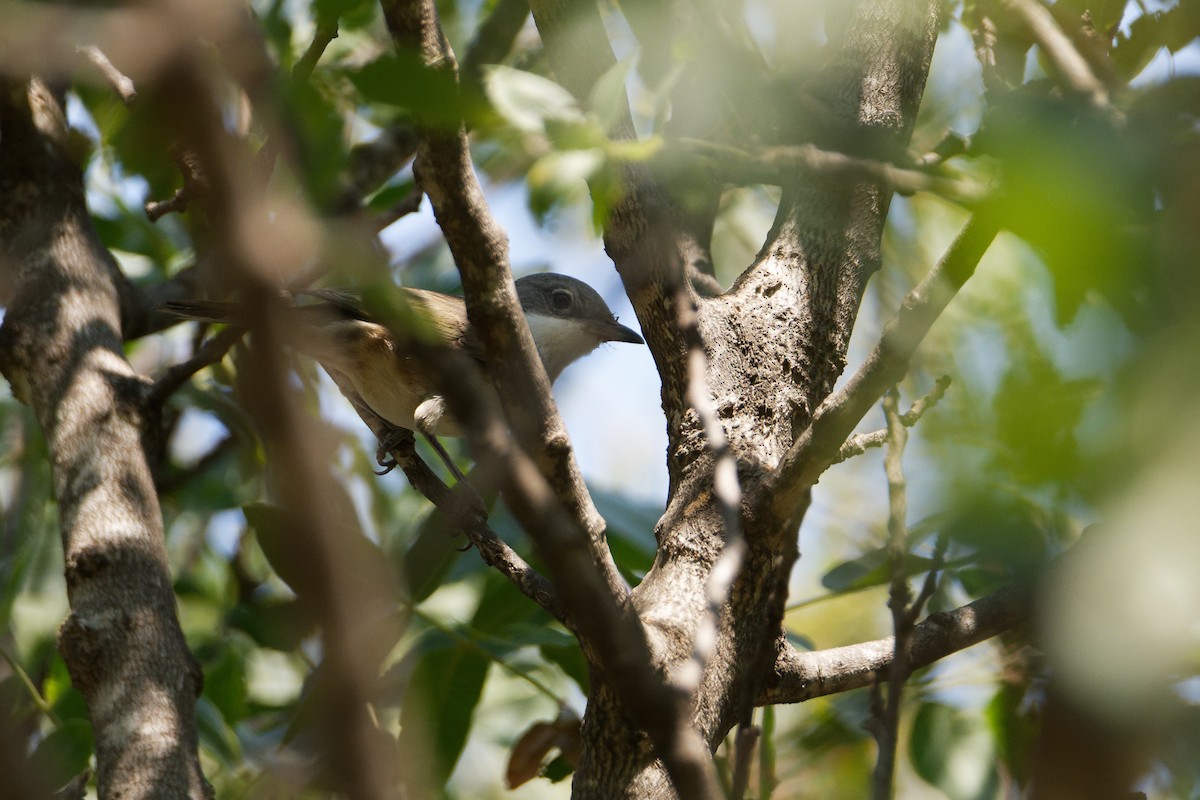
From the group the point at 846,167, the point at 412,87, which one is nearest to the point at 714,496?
the point at 846,167

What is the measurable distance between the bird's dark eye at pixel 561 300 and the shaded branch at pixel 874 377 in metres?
3.08

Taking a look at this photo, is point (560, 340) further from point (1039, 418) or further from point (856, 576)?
point (1039, 418)

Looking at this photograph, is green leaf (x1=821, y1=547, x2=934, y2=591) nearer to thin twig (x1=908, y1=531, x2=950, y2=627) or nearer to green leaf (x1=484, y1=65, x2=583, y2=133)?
thin twig (x1=908, y1=531, x2=950, y2=627)

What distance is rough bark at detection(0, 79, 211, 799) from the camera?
2715mm

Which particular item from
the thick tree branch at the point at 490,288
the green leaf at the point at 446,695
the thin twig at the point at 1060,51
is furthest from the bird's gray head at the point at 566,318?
the thin twig at the point at 1060,51

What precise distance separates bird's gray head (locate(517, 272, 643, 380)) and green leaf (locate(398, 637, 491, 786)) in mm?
1787

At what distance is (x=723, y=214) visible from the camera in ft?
18.5

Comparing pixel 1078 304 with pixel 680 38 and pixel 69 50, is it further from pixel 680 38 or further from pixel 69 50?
pixel 69 50

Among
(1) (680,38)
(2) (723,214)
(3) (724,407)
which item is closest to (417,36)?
(1) (680,38)

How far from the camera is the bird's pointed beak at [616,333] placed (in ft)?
17.0

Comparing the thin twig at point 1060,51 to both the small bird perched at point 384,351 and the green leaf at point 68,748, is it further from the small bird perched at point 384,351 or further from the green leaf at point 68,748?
the green leaf at point 68,748

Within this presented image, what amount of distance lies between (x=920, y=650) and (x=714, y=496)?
594 mm

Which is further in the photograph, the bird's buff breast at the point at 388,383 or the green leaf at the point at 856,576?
the bird's buff breast at the point at 388,383

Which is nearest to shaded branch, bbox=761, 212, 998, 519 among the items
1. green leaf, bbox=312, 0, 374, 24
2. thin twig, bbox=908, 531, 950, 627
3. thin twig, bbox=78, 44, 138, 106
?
thin twig, bbox=908, 531, 950, 627
